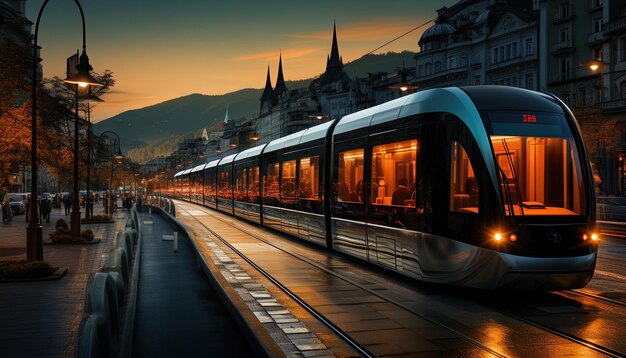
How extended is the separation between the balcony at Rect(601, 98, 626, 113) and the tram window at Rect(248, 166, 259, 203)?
33126 mm

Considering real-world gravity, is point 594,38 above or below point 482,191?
above

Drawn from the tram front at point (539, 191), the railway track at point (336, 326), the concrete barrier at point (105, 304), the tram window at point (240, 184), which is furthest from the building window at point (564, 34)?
the concrete barrier at point (105, 304)

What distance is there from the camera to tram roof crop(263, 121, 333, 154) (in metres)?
19.3

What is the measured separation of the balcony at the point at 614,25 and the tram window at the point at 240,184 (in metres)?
35.4

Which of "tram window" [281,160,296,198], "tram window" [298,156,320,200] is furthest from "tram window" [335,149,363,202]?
"tram window" [281,160,296,198]

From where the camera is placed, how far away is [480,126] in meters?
10.8

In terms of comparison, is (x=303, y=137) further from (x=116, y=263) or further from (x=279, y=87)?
(x=279, y=87)

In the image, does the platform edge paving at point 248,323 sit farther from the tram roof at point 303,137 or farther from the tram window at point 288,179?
the tram window at point 288,179

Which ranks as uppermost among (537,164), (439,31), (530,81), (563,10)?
(439,31)

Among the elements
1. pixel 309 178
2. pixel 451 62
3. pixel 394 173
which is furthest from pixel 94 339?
pixel 451 62

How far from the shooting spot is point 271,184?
87.5ft

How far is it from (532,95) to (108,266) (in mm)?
7575

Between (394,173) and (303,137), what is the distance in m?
8.57

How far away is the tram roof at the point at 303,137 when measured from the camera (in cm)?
1933
